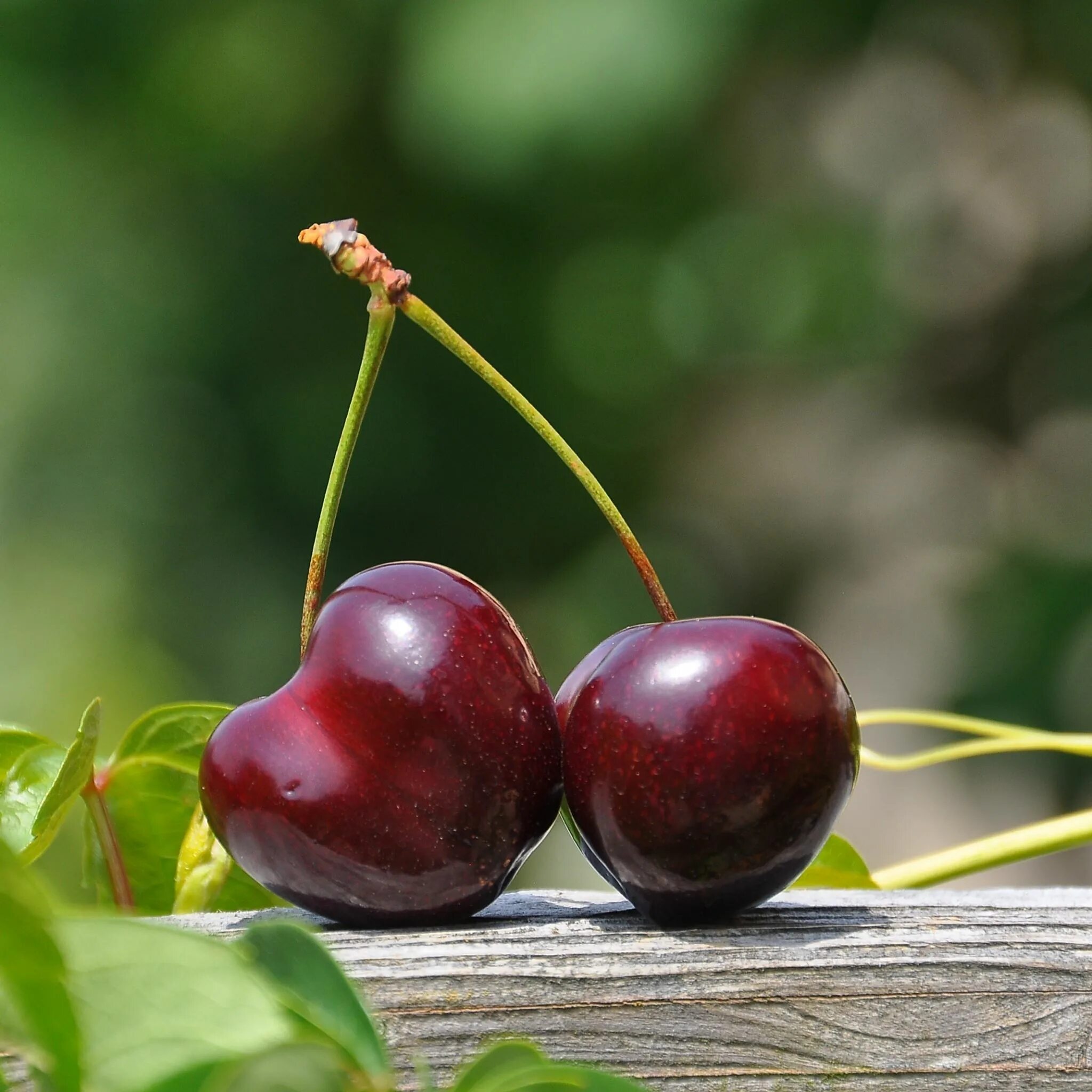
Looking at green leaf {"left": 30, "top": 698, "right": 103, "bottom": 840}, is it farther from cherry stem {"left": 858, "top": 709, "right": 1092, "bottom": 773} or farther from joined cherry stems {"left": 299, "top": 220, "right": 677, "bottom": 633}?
cherry stem {"left": 858, "top": 709, "right": 1092, "bottom": 773}

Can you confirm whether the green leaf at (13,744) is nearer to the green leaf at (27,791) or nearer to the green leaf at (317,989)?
the green leaf at (27,791)

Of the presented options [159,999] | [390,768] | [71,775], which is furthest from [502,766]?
[159,999]

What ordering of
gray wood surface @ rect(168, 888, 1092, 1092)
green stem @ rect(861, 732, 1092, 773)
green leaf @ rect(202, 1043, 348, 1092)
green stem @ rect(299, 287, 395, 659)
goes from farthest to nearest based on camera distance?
1. green stem @ rect(861, 732, 1092, 773)
2. green stem @ rect(299, 287, 395, 659)
3. gray wood surface @ rect(168, 888, 1092, 1092)
4. green leaf @ rect(202, 1043, 348, 1092)

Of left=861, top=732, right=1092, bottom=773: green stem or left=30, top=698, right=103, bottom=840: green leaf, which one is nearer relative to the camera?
left=30, top=698, right=103, bottom=840: green leaf

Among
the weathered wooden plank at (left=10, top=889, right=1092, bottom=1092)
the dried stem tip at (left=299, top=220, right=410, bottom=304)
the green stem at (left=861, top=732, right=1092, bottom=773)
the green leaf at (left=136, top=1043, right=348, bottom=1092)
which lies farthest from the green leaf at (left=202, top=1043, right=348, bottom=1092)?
the green stem at (left=861, top=732, right=1092, bottom=773)

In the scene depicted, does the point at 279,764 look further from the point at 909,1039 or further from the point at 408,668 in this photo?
the point at 909,1039

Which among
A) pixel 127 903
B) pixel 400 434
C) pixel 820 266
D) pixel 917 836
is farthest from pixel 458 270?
pixel 127 903

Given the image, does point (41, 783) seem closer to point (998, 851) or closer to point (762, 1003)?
point (762, 1003)
